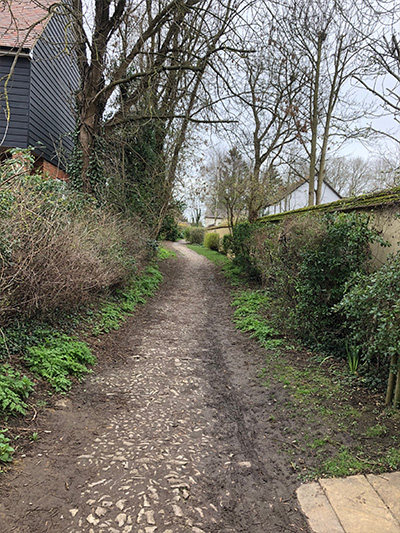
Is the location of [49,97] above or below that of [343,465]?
above

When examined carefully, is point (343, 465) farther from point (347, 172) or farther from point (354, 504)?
point (347, 172)

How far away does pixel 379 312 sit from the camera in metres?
3.51

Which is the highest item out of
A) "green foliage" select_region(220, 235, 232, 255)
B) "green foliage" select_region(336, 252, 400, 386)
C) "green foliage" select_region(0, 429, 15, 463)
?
"green foliage" select_region(220, 235, 232, 255)

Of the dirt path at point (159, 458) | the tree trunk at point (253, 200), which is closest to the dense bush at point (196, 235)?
the tree trunk at point (253, 200)

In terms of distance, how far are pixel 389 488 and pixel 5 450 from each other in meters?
2.97

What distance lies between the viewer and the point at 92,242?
20.9 ft

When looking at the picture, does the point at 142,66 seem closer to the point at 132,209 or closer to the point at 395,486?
the point at 132,209

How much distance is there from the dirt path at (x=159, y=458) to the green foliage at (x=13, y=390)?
0.29 metres

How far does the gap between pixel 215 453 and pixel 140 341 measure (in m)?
3.19

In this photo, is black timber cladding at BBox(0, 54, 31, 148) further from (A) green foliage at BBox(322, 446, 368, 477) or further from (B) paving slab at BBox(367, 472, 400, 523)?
(B) paving slab at BBox(367, 472, 400, 523)

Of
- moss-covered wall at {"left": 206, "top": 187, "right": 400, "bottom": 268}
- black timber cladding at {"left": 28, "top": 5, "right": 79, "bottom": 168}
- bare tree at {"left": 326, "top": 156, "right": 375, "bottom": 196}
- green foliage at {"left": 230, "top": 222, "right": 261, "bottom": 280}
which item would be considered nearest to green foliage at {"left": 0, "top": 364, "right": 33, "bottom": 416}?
moss-covered wall at {"left": 206, "top": 187, "right": 400, "bottom": 268}

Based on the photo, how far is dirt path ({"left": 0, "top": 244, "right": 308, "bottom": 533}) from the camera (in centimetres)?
229

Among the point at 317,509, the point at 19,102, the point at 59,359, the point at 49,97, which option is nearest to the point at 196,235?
the point at 49,97

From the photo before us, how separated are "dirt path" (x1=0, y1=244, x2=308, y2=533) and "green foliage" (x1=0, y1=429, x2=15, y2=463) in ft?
0.34
